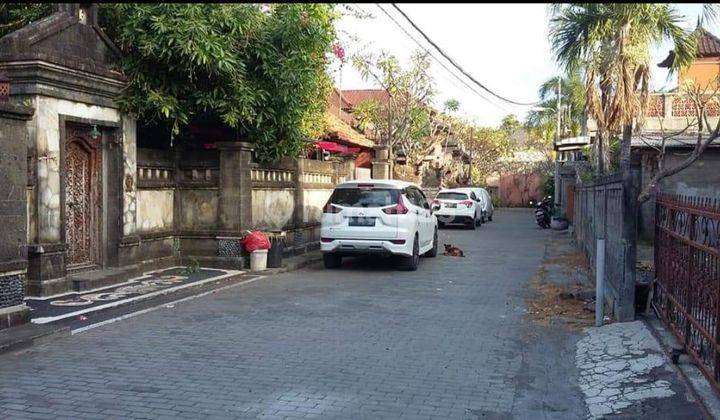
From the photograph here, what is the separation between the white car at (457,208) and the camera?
27.7 meters

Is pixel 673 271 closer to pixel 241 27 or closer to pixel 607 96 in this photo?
pixel 241 27

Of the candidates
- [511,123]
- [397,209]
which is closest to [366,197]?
[397,209]

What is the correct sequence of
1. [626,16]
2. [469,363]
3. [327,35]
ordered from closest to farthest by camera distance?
[469,363] < [327,35] < [626,16]

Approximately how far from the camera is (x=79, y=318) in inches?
336

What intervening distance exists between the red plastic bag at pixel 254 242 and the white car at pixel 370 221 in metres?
1.14

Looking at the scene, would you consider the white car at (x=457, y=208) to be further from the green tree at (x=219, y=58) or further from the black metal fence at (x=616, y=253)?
the black metal fence at (x=616, y=253)

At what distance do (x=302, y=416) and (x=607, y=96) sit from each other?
13.7m

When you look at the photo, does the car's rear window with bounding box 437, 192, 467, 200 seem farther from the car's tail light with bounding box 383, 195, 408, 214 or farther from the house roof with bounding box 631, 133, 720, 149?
the car's tail light with bounding box 383, 195, 408, 214

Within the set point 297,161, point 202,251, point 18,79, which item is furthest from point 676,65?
point 18,79

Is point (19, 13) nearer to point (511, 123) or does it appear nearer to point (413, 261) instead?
point (413, 261)

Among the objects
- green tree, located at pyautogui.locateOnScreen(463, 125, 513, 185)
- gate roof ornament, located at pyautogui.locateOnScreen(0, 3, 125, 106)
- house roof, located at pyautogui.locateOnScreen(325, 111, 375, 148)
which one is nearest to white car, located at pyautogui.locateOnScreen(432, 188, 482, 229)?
house roof, located at pyautogui.locateOnScreen(325, 111, 375, 148)

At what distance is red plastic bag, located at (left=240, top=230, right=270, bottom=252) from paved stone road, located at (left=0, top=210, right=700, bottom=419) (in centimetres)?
229

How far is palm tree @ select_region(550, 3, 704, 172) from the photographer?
52.4 ft

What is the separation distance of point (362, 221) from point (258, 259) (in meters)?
2.14
